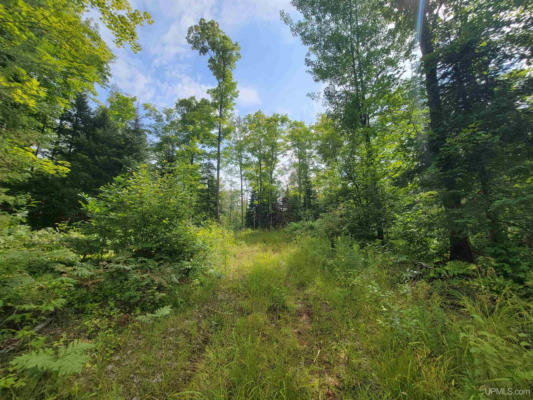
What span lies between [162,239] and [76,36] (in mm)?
5186

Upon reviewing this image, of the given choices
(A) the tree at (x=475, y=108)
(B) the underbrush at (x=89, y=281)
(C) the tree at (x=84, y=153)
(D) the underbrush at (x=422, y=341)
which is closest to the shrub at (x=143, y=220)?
(B) the underbrush at (x=89, y=281)

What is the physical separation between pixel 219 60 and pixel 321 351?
1461 centimetres

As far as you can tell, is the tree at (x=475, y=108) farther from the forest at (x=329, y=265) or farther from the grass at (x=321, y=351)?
the grass at (x=321, y=351)

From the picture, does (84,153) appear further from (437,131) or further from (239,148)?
(437,131)

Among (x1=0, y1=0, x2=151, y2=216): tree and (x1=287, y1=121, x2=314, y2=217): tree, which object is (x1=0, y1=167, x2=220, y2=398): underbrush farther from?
(x1=287, y1=121, x2=314, y2=217): tree

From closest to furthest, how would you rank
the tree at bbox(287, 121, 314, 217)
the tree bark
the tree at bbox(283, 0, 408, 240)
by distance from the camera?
the tree bark, the tree at bbox(283, 0, 408, 240), the tree at bbox(287, 121, 314, 217)

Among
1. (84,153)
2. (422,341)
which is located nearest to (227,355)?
(422,341)

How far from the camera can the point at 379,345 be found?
1.89 metres

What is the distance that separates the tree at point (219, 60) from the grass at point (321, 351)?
8.61m

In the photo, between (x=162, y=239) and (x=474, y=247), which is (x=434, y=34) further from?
(x=162, y=239)

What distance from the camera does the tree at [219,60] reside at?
10188mm

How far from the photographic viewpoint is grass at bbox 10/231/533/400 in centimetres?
146

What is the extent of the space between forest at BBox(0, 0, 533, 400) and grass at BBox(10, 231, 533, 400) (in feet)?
0.07

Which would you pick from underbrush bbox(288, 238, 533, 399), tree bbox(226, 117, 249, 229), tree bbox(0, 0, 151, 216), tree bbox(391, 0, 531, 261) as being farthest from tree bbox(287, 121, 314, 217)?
tree bbox(0, 0, 151, 216)
